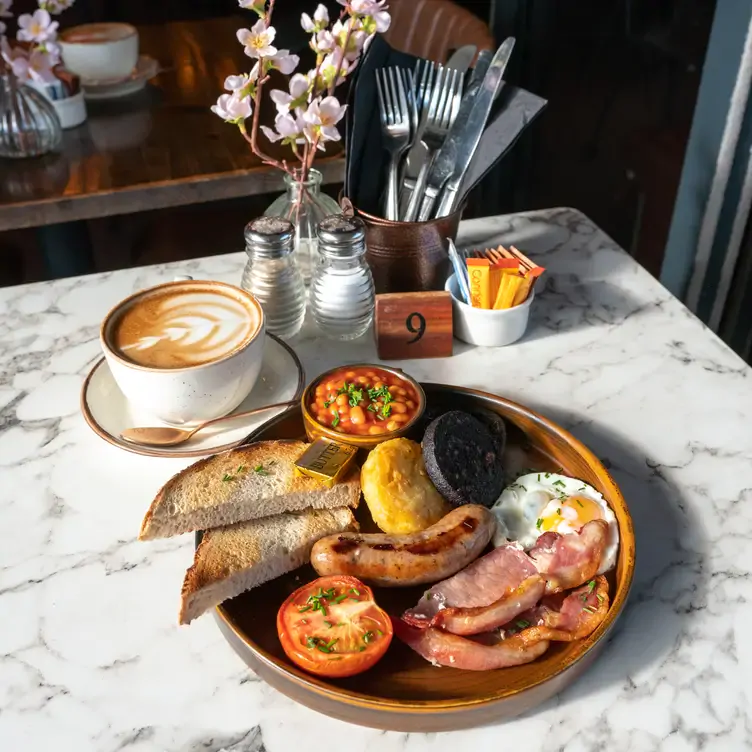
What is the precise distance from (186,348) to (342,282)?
1.16ft

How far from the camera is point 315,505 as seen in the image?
46.4 inches

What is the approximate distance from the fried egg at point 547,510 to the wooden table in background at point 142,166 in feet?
4.61

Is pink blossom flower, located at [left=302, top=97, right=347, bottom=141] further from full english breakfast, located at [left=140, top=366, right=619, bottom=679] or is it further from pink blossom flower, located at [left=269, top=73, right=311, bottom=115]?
full english breakfast, located at [left=140, top=366, right=619, bottom=679]

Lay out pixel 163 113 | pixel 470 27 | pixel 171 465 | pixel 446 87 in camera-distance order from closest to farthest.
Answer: pixel 171 465 → pixel 446 87 → pixel 470 27 → pixel 163 113

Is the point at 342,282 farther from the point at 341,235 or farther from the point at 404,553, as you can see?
the point at 404,553

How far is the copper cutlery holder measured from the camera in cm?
156

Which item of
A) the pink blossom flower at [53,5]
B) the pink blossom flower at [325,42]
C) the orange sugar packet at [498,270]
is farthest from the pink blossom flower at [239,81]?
the pink blossom flower at [53,5]

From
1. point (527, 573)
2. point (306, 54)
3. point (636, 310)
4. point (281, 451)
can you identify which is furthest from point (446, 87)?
point (306, 54)

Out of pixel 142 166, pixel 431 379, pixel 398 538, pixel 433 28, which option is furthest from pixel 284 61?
pixel 433 28

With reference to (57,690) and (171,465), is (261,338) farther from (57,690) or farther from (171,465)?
(57,690)

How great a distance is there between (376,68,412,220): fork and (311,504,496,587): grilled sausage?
780mm

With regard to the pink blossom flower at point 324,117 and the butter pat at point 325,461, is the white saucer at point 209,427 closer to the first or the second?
the butter pat at point 325,461

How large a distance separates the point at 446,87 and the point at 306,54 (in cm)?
220

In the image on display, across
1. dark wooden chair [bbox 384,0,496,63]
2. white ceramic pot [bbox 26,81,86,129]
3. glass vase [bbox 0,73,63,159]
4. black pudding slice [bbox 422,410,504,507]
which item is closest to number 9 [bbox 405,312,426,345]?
black pudding slice [bbox 422,410,504,507]
